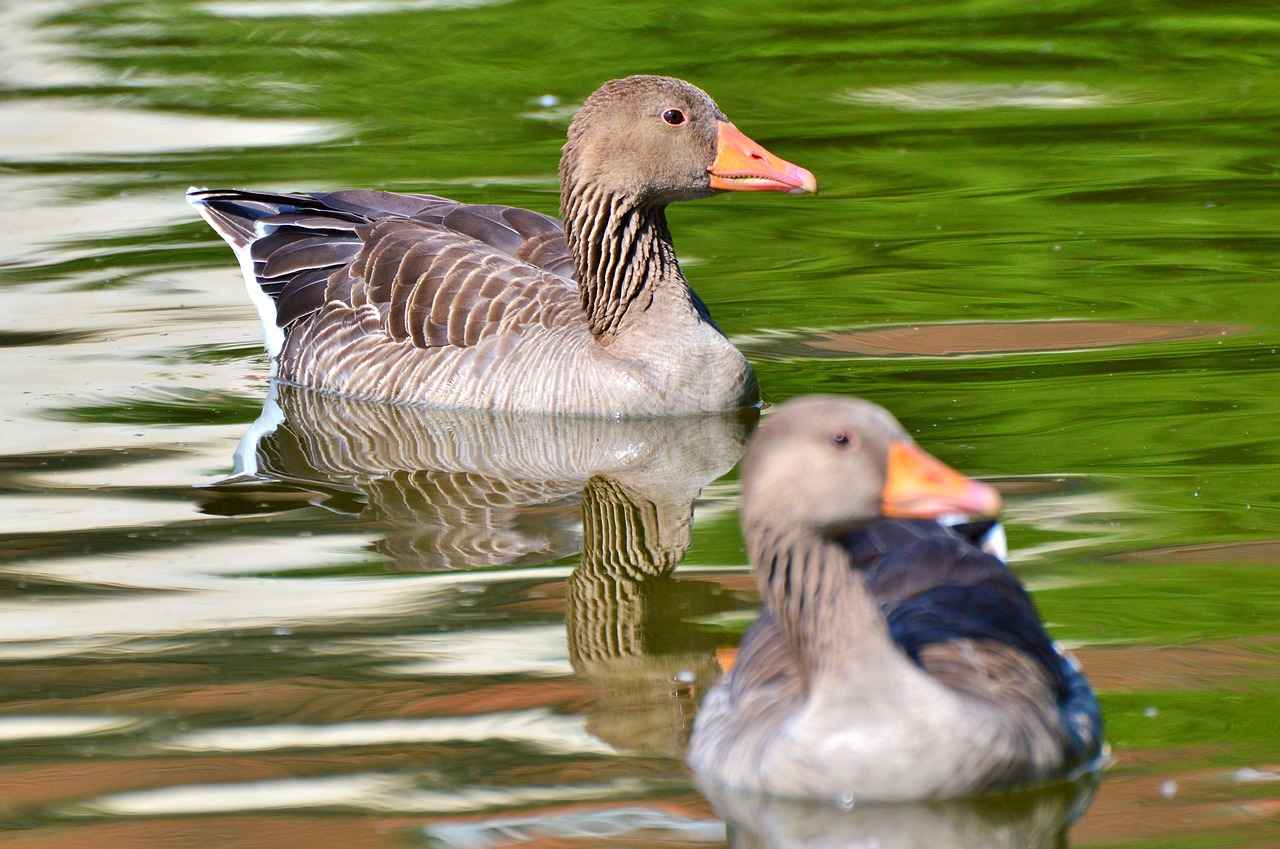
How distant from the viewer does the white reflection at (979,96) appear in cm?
1700

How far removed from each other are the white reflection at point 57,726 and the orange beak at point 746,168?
4927 mm

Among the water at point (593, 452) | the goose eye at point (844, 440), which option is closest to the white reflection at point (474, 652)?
the water at point (593, 452)

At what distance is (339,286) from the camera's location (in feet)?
38.4

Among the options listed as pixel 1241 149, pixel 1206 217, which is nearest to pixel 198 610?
pixel 1206 217

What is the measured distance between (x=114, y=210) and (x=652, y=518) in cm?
805

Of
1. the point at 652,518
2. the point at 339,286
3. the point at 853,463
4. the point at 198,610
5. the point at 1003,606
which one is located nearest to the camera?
the point at 853,463

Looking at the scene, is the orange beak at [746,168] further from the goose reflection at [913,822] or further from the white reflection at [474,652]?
the goose reflection at [913,822]

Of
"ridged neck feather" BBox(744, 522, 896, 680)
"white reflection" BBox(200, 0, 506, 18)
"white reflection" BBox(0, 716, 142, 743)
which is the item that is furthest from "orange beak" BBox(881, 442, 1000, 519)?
"white reflection" BBox(200, 0, 506, 18)

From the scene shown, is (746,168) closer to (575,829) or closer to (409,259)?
(409,259)

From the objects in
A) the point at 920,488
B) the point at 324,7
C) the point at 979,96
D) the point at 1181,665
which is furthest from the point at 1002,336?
the point at 324,7

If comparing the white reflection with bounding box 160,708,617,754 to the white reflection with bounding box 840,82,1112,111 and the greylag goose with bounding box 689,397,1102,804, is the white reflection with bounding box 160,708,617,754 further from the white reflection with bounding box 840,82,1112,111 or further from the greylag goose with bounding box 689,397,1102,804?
the white reflection with bounding box 840,82,1112,111

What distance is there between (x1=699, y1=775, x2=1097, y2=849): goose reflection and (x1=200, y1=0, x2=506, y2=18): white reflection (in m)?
17.0

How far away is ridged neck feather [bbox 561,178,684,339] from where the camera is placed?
420 inches

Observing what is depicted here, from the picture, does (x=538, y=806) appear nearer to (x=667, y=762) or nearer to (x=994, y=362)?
(x=667, y=762)
